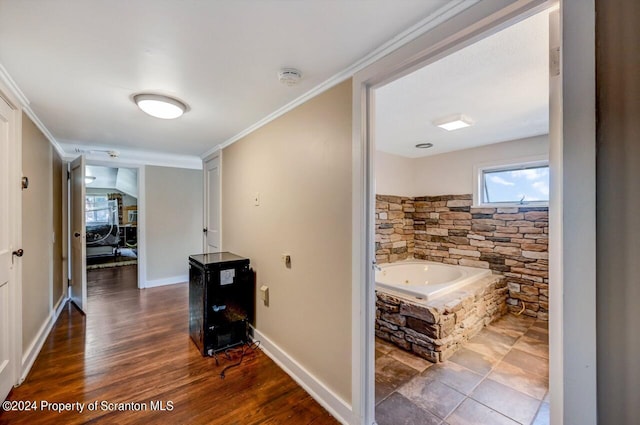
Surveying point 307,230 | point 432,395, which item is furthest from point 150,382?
point 432,395

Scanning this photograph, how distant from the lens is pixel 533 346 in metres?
2.62

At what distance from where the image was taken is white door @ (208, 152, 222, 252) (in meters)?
3.50

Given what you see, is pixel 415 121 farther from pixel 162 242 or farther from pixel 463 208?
pixel 162 242

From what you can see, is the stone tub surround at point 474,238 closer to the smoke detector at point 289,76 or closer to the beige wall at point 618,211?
the smoke detector at point 289,76

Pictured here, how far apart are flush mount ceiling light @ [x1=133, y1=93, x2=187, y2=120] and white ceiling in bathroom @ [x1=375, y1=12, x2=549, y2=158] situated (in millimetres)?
1573

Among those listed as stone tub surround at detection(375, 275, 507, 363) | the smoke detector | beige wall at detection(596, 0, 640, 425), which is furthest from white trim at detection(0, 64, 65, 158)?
stone tub surround at detection(375, 275, 507, 363)

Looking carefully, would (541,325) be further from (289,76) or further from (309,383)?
(289,76)

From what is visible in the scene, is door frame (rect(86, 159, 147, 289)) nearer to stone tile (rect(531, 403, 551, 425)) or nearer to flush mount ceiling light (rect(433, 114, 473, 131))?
flush mount ceiling light (rect(433, 114, 473, 131))

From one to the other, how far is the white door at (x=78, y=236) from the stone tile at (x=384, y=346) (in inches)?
137

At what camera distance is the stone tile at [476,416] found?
5.49 feet

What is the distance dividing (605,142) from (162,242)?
17.5 ft

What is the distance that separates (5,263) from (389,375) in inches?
110

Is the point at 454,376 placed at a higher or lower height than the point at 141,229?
lower

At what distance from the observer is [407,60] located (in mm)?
1323
